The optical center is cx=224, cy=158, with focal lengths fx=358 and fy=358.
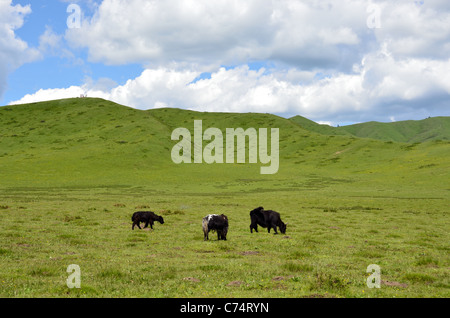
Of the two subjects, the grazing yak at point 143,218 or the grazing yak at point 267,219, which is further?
the grazing yak at point 143,218

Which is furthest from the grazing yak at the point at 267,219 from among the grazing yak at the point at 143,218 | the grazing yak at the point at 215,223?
the grazing yak at the point at 143,218

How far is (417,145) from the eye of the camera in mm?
144625

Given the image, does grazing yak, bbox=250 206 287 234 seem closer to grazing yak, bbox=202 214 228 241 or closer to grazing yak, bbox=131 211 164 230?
grazing yak, bbox=202 214 228 241

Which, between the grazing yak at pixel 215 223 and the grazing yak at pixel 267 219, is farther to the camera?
the grazing yak at pixel 267 219

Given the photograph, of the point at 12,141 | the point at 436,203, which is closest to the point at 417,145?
the point at 436,203

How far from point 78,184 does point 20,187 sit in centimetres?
1303

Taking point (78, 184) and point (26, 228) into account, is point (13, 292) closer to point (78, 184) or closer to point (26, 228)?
point (26, 228)

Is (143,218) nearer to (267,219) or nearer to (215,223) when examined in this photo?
(215,223)

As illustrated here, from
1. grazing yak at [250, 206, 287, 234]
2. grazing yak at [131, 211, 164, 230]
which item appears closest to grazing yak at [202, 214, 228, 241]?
grazing yak at [250, 206, 287, 234]

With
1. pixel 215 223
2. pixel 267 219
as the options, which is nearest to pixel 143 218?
pixel 215 223

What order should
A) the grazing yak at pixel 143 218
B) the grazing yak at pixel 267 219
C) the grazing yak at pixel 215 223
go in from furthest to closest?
the grazing yak at pixel 143 218 < the grazing yak at pixel 267 219 < the grazing yak at pixel 215 223

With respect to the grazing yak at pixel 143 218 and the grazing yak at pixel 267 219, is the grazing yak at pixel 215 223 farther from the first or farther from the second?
the grazing yak at pixel 143 218

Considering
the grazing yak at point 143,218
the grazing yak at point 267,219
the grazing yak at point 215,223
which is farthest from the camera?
the grazing yak at point 143,218
